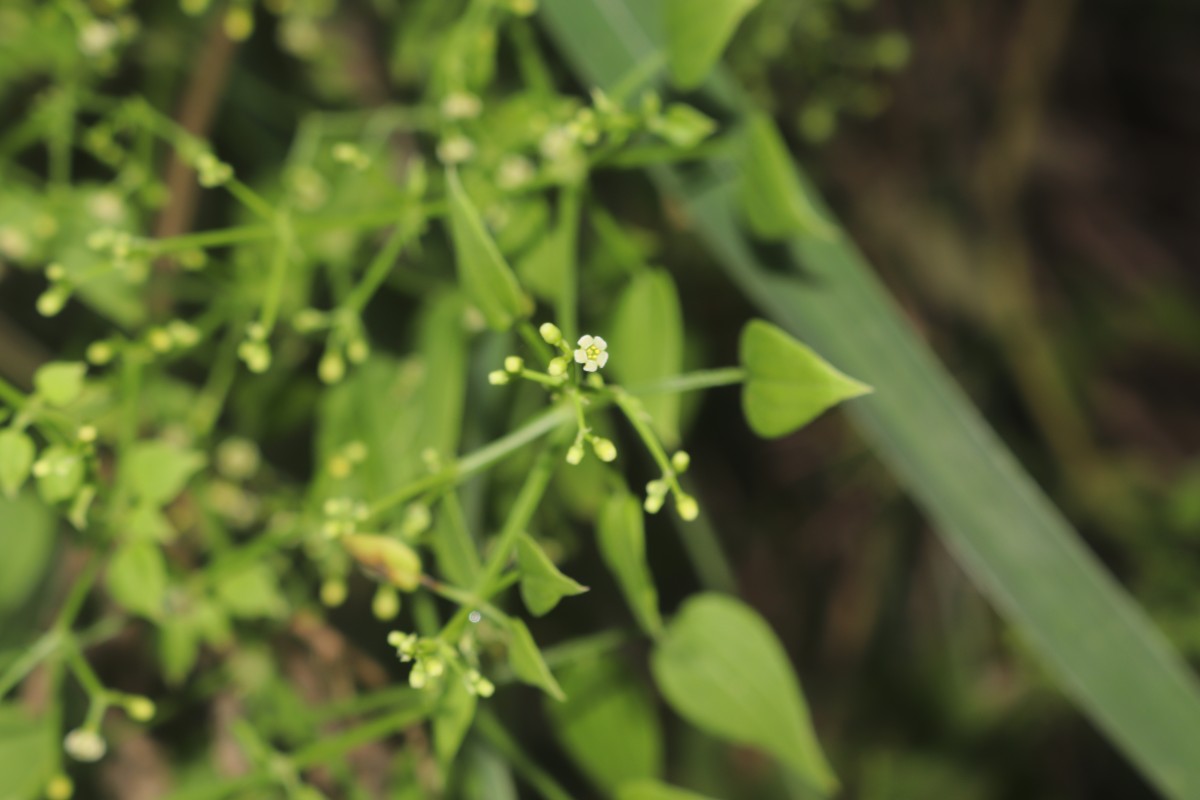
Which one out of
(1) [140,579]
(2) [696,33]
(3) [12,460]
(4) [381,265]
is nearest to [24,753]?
(1) [140,579]

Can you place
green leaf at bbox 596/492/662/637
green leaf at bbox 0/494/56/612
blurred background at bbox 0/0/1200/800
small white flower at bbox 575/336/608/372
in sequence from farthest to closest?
blurred background at bbox 0/0/1200/800, green leaf at bbox 0/494/56/612, green leaf at bbox 596/492/662/637, small white flower at bbox 575/336/608/372

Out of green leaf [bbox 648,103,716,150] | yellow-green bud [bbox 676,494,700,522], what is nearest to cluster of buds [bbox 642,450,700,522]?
yellow-green bud [bbox 676,494,700,522]

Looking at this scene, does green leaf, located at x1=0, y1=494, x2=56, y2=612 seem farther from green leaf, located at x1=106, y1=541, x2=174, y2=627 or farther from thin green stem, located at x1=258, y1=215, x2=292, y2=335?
thin green stem, located at x1=258, y1=215, x2=292, y2=335

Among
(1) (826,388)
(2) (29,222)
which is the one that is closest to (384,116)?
(2) (29,222)

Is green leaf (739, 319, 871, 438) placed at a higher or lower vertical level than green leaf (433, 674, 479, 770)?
higher

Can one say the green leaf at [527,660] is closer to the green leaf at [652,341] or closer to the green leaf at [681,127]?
the green leaf at [652,341]

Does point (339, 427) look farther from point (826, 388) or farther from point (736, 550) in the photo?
point (736, 550)

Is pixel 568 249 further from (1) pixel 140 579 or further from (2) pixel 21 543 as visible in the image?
(2) pixel 21 543
